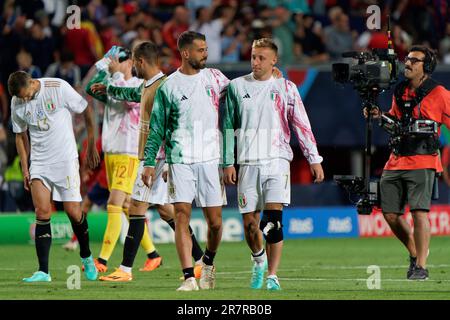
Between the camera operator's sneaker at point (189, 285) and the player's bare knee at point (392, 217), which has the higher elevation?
the player's bare knee at point (392, 217)

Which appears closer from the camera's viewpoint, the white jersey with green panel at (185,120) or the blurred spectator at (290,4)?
the white jersey with green panel at (185,120)

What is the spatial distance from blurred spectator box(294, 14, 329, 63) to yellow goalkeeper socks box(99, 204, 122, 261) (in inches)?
381

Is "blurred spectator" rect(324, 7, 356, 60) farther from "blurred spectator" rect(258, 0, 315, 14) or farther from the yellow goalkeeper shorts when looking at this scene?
the yellow goalkeeper shorts

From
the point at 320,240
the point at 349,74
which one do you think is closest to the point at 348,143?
the point at 320,240

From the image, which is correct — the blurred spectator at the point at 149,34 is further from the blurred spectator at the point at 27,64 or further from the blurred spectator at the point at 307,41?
the blurred spectator at the point at 307,41

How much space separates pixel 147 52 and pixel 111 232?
8.70 feet

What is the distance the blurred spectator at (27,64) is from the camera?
21641 millimetres

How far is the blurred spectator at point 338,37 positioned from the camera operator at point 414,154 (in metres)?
10.3

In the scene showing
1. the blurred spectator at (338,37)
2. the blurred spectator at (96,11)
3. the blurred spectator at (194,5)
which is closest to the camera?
the blurred spectator at (96,11)

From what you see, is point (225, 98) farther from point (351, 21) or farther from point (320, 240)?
point (351, 21)

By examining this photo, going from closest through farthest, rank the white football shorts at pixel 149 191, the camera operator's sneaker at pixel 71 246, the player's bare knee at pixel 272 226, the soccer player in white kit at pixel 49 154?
the player's bare knee at pixel 272 226
the soccer player in white kit at pixel 49 154
the white football shorts at pixel 149 191
the camera operator's sneaker at pixel 71 246

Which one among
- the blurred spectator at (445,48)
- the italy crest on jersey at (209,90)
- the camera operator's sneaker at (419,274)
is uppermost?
the blurred spectator at (445,48)

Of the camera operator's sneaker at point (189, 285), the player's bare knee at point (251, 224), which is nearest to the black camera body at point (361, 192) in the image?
the player's bare knee at point (251, 224)

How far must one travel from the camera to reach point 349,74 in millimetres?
13125
